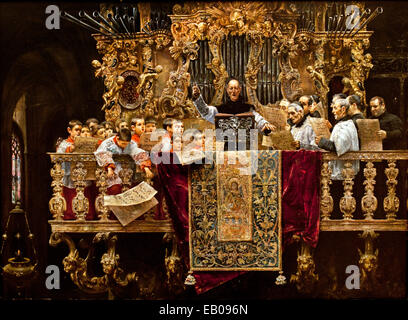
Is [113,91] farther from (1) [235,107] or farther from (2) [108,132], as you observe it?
(1) [235,107]

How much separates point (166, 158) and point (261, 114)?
6.75 feet

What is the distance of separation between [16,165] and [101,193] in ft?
9.44

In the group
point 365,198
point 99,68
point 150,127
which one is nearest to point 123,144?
point 150,127

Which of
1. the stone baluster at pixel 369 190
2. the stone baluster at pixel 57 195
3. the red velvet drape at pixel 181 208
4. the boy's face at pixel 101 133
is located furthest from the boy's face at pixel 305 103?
the stone baluster at pixel 57 195

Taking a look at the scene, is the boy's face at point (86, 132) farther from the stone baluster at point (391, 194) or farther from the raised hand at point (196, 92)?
the stone baluster at point (391, 194)

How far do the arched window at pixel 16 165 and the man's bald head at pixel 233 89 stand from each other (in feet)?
13.9

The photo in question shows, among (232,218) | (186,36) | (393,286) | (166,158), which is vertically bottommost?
(393,286)

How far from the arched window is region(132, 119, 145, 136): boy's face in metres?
2.83

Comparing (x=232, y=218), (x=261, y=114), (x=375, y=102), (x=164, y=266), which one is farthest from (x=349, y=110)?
(x=164, y=266)

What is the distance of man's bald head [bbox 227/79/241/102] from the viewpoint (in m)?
13.5

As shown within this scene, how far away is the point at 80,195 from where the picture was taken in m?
13.0

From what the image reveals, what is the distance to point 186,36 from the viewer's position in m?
14.0

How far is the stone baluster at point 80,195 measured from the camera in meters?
13.0

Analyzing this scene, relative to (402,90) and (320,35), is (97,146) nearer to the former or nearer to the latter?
(320,35)
